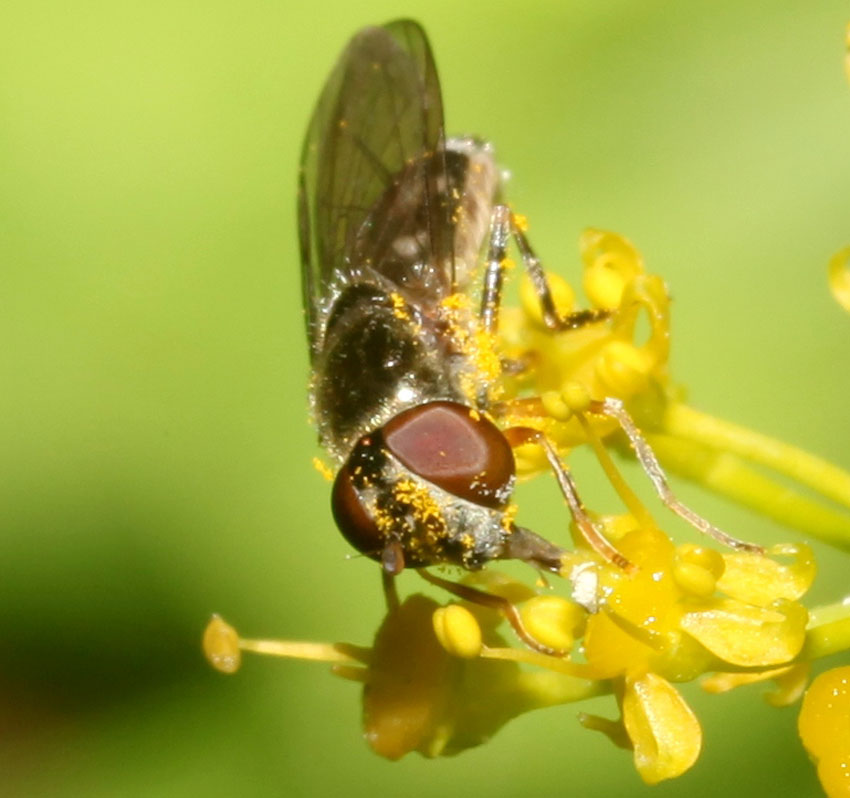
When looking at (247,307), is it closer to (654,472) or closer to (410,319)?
(410,319)

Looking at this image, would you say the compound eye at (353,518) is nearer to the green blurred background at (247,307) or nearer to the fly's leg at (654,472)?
the fly's leg at (654,472)

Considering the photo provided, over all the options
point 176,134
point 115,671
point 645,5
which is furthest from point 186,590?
point 645,5

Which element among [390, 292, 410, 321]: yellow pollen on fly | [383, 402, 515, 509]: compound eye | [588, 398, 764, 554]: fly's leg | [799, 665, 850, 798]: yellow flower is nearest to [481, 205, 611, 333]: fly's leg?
[390, 292, 410, 321]: yellow pollen on fly

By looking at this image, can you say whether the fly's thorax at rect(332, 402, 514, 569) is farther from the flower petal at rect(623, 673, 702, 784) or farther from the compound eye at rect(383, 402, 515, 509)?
the flower petal at rect(623, 673, 702, 784)

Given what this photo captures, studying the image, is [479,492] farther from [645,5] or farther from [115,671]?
[645,5]

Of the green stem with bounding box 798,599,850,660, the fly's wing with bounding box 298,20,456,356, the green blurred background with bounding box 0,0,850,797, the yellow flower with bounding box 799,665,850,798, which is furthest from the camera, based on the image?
the green blurred background with bounding box 0,0,850,797

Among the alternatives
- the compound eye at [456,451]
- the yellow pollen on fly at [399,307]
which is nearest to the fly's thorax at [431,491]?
the compound eye at [456,451]
